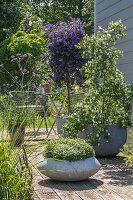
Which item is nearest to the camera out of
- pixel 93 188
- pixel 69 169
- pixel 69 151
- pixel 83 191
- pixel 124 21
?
pixel 83 191

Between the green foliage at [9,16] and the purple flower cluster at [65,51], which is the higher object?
the green foliage at [9,16]

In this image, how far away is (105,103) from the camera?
5.08m

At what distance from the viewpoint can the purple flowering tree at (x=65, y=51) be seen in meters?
6.24

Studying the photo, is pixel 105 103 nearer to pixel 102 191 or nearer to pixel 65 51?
pixel 65 51

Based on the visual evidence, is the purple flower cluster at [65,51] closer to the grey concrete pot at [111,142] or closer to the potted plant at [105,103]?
the potted plant at [105,103]

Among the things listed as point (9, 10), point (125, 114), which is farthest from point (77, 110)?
point (9, 10)

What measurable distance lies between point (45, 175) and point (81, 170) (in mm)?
404

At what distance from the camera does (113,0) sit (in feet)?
19.8

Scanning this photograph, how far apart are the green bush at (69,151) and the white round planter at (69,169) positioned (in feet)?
0.17

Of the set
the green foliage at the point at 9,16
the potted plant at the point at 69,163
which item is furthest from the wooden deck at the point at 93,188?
the green foliage at the point at 9,16

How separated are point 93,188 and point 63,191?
32cm

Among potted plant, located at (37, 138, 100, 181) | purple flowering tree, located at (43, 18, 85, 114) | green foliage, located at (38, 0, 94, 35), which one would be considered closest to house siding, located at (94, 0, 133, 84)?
purple flowering tree, located at (43, 18, 85, 114)

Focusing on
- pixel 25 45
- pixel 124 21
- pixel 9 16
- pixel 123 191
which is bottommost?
pixel 123 191

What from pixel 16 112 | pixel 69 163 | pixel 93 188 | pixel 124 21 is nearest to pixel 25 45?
pixel 16 112
